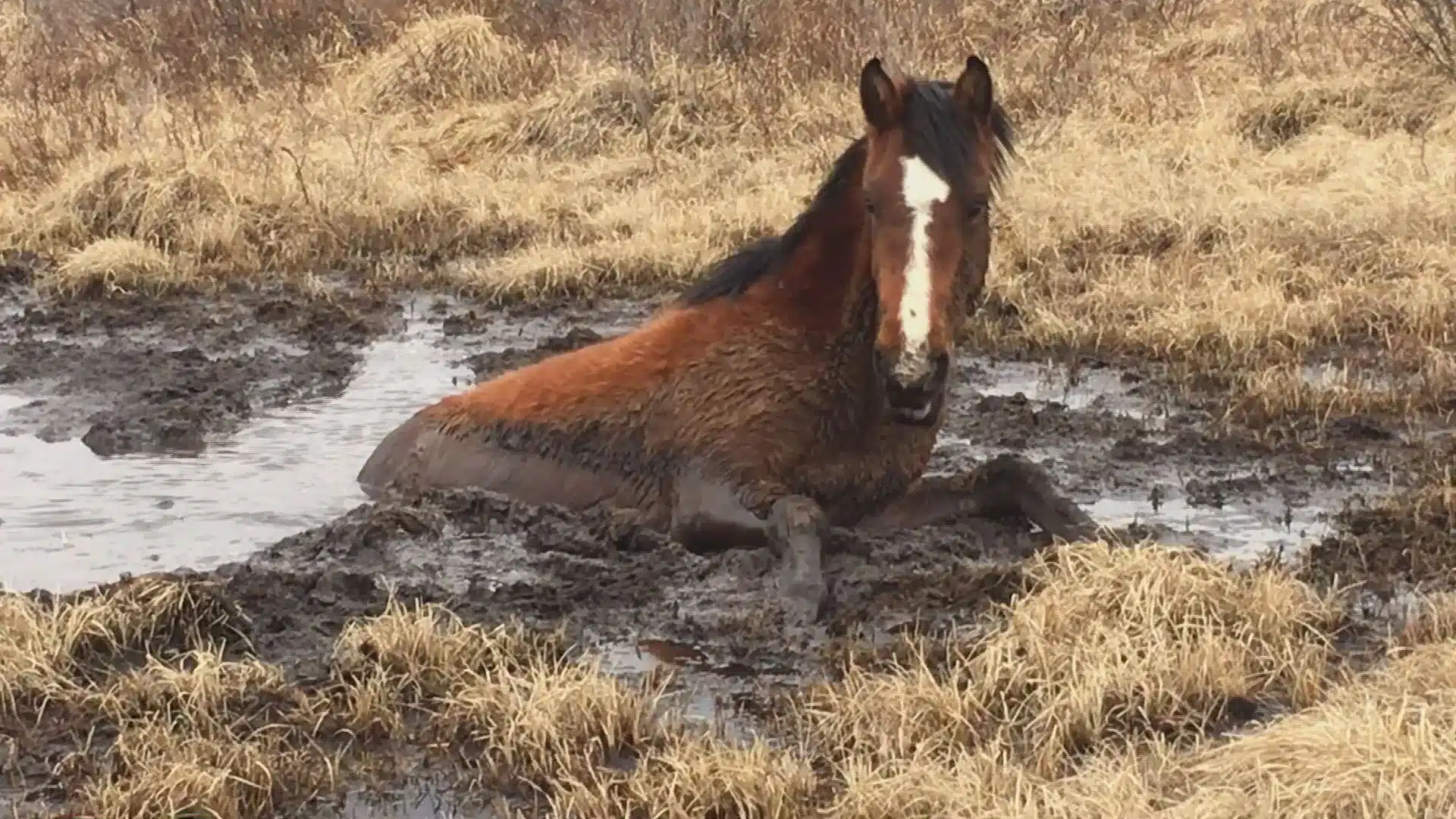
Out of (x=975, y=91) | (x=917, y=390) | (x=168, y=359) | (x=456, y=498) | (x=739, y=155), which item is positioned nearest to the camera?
(x=917, y=390)

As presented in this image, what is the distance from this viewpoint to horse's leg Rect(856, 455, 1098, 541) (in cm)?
561

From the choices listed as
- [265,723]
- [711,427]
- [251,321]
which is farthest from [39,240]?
[265,723]

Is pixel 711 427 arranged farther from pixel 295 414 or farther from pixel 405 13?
pixel 405 13

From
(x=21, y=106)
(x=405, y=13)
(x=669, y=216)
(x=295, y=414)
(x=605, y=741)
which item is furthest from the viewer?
(x=405, y=13)

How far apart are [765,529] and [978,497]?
2.55ft

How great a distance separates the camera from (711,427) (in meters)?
5.65

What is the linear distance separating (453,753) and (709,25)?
36.8 ft

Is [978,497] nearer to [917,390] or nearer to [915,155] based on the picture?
[917,390]

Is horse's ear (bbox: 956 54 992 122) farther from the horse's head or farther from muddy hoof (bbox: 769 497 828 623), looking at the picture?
muddy hoof (bbox: 769 497 828 623)

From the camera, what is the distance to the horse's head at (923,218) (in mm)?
4824

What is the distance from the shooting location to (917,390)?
188 inches

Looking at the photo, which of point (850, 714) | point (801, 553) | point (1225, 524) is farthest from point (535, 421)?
point (850, 714)

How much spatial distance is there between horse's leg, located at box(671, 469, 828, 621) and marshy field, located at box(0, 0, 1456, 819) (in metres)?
0.09

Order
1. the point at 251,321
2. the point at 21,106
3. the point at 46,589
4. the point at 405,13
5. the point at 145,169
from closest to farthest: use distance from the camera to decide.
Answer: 1. the point at 46,589
2. the point at 251,321
3. the point at 145,169
4. the point at 21,106
5. the point at 405,13
